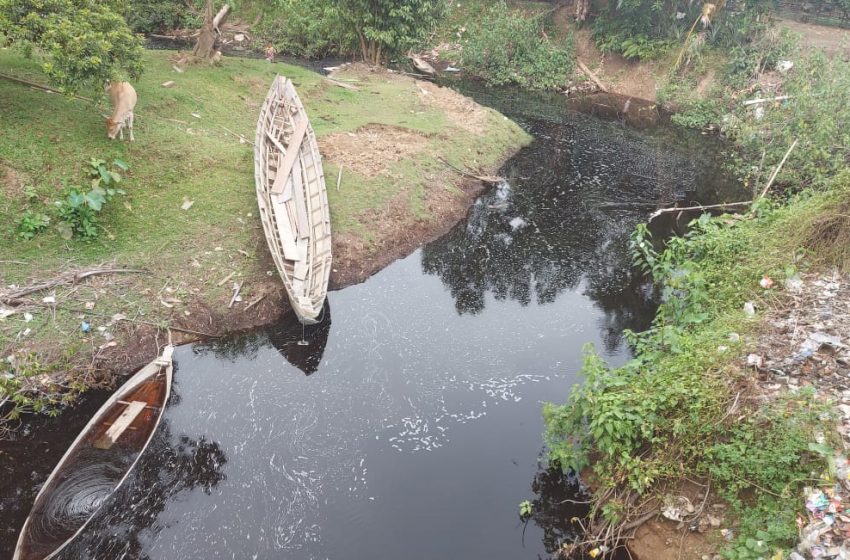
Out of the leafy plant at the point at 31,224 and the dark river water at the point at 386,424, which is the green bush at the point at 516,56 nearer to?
the dark river water at the point at 386,424

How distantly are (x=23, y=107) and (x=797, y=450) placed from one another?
14.2 m

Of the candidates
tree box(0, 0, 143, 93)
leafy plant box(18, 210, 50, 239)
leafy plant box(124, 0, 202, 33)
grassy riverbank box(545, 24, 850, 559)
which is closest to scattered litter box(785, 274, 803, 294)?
grassy riverbank box(545, 24, 850, 559)

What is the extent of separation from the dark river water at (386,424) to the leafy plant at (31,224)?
3.52 meters

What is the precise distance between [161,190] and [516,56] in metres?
18.9

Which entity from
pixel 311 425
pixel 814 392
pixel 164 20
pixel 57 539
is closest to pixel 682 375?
pixel 814 392

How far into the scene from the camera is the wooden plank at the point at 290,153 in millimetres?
11133

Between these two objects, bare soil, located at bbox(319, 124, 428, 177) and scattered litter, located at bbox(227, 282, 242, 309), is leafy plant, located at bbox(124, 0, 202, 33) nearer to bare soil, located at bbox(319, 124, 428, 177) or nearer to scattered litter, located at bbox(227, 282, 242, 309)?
bare soil, located at bbox(319, 124, 428, 177)

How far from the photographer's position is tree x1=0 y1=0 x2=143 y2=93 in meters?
9.16

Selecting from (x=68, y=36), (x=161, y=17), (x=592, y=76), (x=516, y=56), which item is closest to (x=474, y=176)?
(x=68, y=36)

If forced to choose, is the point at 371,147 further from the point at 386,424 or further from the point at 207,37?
the point at 386,424

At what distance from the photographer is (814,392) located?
19.1ft

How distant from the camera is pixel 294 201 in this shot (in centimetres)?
1096

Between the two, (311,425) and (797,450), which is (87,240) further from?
(797,450)

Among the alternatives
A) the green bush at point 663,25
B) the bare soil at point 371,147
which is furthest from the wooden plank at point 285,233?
the green bush at point 663,25
